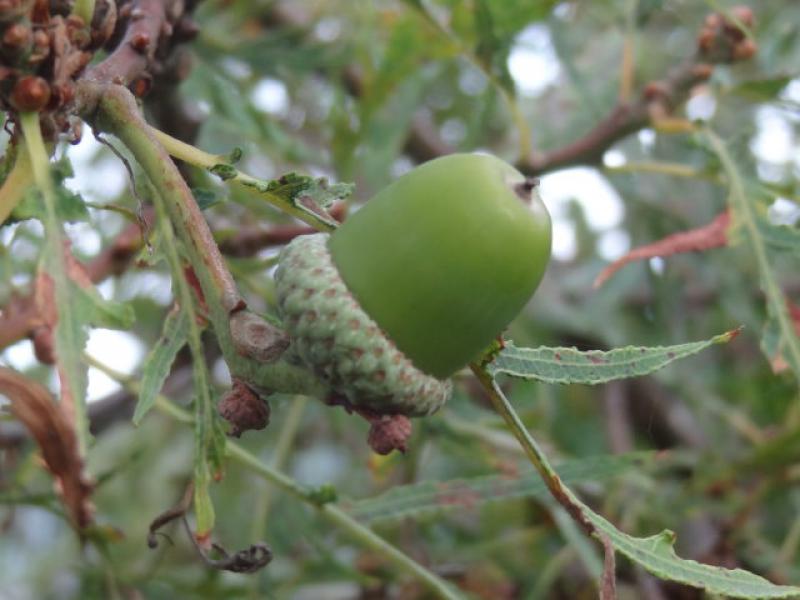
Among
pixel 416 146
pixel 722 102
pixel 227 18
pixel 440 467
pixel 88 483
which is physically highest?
pixel 88 483

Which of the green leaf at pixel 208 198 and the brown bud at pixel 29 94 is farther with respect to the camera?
the green leaf at pixel 208 198

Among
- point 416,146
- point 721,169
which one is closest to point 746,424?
point 721,169

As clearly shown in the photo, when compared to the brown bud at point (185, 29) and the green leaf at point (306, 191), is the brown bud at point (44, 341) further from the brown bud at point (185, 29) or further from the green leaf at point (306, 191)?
the brown bud at point (185, 29)

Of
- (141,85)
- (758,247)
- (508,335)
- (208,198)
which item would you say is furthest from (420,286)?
(508,335)

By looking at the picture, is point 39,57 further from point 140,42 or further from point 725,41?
point 725,41

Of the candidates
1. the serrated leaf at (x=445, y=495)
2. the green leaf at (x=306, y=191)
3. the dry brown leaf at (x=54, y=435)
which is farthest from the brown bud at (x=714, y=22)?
the dry brown leaf at (x=54, y=435)

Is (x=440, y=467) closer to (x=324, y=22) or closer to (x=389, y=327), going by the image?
(x=324, y=22)
